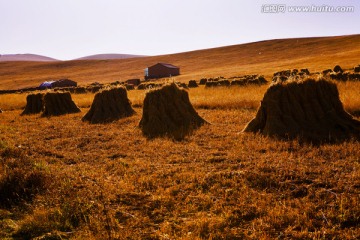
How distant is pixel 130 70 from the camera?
96250 mm

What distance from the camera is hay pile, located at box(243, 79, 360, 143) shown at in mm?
10070

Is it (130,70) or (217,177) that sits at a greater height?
(130,70)

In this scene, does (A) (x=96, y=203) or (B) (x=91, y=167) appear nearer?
(A) (x=96, y=203)

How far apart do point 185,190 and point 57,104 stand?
16.4 meters

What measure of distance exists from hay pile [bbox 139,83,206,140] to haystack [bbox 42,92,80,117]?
9.00 m

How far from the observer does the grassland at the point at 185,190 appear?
511 centimetres

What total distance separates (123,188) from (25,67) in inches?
4928

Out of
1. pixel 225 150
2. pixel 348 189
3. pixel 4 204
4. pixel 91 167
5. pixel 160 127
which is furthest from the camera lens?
pixel 160 127

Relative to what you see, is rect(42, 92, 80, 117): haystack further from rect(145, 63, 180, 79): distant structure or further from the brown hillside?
rect(145, 63, 180, 79): distant structure

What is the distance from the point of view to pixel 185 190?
664 cm

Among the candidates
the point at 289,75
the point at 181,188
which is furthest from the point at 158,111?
the point at 289,75

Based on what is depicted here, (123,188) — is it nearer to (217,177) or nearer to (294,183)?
(217,177)

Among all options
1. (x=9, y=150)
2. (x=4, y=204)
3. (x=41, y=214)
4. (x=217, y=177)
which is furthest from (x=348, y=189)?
(x=9, y=150)

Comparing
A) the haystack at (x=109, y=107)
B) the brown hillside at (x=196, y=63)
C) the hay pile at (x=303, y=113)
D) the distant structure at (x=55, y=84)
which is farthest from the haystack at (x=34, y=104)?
the brown hillside at (x=196, y=63)
